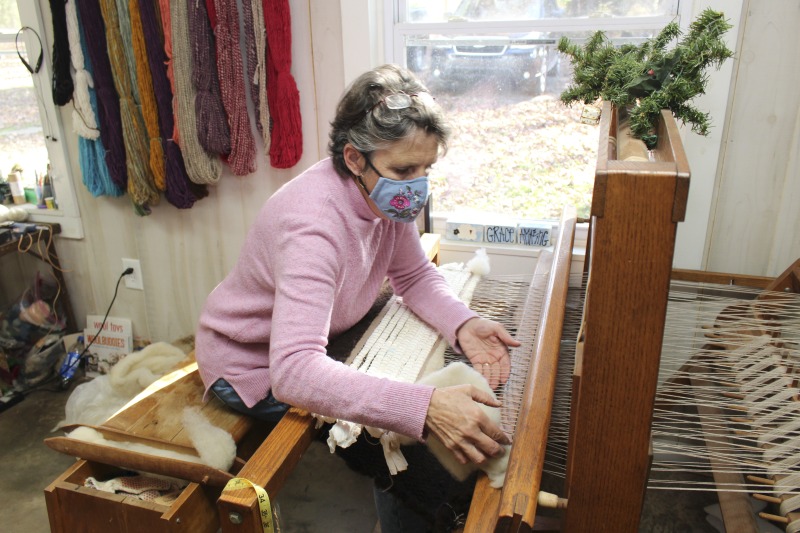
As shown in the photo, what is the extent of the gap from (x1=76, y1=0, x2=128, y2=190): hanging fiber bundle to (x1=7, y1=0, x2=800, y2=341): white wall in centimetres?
25

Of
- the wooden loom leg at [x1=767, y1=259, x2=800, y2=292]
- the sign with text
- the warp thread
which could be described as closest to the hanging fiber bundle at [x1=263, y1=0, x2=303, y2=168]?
the warp thread

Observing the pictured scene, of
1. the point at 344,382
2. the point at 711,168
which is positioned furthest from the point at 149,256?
the point at 711,168

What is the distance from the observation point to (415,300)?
4.95ft

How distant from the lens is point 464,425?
949mm

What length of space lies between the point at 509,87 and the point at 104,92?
4.80 ft

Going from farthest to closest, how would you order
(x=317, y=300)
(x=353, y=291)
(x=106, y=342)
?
1. (x=106, y=342)
2. (x=353, y=291)
3. (x=317, y=300)

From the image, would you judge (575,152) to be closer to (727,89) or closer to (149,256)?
(727,89)

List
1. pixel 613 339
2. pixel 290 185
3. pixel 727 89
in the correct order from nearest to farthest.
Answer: pixel 613 339, pixel 290 185, pixel 727 89

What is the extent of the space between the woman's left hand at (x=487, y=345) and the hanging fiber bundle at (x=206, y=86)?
1.18 meters

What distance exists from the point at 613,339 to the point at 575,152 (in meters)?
1.50

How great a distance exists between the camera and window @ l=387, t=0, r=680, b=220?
1878mm

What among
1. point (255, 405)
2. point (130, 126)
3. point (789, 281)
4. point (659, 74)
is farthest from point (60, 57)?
point (789, 281)

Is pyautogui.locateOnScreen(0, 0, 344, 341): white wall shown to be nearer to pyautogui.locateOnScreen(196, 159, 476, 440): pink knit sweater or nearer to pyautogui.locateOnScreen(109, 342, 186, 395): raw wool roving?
pyautogui.locateOnScreen(109, 342, 186, 395): raw wool roving

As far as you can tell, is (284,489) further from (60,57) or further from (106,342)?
(60,57)
